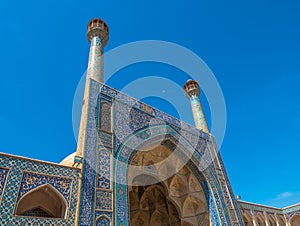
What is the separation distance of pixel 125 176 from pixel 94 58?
439cm

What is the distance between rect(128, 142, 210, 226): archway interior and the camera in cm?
796

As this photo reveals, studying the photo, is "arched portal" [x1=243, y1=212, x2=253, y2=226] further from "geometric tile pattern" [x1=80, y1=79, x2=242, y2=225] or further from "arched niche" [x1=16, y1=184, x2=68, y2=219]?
"arched niche" [x1=16, y1=184, x2=68, y2=219]

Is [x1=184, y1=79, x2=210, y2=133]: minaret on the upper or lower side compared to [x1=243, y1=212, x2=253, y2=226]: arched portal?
upper

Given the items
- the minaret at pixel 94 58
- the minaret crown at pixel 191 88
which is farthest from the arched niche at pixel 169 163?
the minaret crown at pixel 191 88

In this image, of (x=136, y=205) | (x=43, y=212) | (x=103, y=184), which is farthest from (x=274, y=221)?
(x=43, y=212)

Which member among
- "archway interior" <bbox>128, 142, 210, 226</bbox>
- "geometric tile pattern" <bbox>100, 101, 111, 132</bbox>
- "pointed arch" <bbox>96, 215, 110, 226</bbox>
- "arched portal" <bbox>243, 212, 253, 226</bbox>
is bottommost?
"pointed arch" <bbox>96, 215, 110, 226</bbox>

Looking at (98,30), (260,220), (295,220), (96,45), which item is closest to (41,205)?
(96,45)

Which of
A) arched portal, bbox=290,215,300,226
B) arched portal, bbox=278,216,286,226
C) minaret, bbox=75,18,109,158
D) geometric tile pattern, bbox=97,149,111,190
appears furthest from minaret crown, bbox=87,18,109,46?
arched portal, bbox=290,215,300,226

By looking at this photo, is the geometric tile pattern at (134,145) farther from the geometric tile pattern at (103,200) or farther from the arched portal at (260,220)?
the arched portal at (260,220)

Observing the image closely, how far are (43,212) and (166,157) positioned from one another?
4.28 metres

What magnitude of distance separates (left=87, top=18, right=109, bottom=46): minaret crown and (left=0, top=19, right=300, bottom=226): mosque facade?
1.5 inches

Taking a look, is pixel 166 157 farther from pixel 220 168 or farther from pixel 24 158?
pixel 24 158

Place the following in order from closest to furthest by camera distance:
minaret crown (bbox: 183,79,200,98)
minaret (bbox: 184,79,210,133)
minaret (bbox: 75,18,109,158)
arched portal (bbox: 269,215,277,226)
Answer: minaret (bbox: 75,18,109,158) < minaret (bbox: 184,79,210,133) < arched portal (bbox: 269,215,277,226) < minaret crown (bbox: 183,79,200,98)

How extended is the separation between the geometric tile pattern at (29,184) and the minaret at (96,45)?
11.3ft
